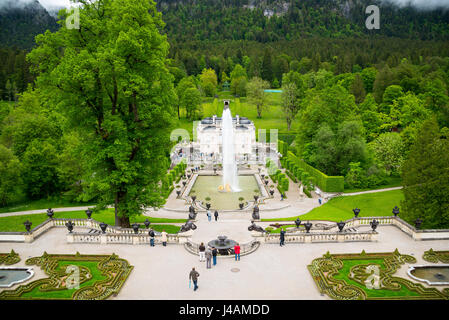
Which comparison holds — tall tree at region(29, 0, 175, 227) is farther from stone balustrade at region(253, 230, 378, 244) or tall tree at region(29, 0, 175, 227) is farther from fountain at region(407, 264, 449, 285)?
fountain at region(407, 264, 449, 285)

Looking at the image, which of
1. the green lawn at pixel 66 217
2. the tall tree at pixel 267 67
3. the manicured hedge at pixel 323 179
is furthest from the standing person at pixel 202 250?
the tall tree at pixel 267 67

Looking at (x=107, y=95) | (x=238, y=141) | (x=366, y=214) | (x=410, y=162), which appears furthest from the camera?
(x=238, y=141)

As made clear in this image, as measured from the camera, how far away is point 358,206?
45.7 meters

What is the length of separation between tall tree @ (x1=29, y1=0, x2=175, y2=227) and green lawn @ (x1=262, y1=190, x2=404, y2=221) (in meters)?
18.3

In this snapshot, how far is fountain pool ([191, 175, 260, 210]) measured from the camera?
4872 centimetres

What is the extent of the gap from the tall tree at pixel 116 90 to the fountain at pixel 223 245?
6836mm

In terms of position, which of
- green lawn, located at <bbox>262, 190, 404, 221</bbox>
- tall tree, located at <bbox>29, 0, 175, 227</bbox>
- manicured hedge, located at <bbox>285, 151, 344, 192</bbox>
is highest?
tall tree, located at <bbox>29, 0, 175, 227</bbox>

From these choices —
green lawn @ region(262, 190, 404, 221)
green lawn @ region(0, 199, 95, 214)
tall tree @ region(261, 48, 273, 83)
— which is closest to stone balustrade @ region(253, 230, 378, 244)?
green lawn @ region(262, 190, 404, 221)

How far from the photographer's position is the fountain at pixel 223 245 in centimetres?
2575

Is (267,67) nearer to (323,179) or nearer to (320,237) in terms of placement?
(323,179)
